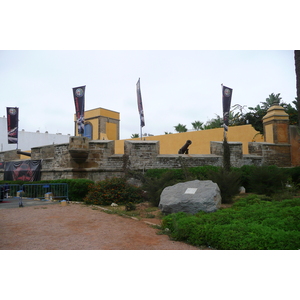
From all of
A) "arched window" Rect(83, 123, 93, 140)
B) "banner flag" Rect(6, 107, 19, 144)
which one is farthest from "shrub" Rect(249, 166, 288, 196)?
"arched window" Rect(83, 123, 93, 140)

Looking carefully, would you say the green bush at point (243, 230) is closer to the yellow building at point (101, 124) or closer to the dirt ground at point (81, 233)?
the dirt ground at point (81, 233)

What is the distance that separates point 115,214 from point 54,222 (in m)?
1.82

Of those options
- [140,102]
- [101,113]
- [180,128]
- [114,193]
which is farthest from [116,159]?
[180,128]

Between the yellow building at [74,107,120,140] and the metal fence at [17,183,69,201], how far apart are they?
16007 millimetres

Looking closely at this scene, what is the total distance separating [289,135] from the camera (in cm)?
1373

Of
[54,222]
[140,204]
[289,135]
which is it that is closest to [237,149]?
[289,135]

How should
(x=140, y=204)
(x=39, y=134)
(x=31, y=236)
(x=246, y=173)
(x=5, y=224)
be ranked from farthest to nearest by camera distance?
(x=39, y=134), (x=246, y=173), (x=140, y=204), (x=5, y=224), (x=31, y=236)

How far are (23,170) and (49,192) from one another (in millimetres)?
4245

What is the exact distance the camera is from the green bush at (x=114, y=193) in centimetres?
937

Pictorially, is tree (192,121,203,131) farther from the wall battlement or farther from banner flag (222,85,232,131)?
the wall battlement

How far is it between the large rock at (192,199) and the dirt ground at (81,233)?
1.97ft

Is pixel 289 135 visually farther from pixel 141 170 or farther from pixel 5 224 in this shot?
pixel 5 224

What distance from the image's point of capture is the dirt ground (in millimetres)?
4324

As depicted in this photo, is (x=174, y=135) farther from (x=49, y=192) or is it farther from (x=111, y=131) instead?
(x=49, y=192)
